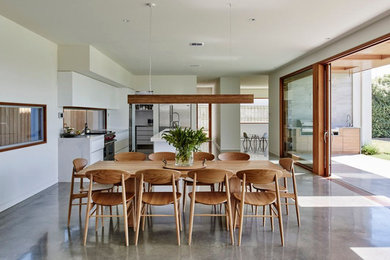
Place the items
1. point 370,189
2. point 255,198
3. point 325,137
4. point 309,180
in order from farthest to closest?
point 325,137 < point 309,180 < point 370,189 < point 255,198

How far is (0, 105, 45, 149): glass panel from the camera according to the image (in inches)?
173

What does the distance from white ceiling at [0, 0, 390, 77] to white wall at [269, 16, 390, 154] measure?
22 cm

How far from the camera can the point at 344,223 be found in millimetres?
3705

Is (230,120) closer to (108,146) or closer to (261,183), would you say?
(108,146)

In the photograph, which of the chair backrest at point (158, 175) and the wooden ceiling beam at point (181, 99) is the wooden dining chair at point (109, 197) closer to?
the chair backrest at point (158, 175)

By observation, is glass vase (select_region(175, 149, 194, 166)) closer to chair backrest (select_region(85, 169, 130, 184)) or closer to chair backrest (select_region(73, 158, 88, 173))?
chair backrest (select_region(85, 169, 130, 184))

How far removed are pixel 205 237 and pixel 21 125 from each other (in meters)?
3.61

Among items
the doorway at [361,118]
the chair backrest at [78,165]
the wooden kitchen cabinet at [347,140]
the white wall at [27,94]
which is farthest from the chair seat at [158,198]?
the wooden kitchen cabinet at [347,140]

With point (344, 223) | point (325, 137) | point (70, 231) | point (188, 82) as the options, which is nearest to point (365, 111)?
point (325, 137)

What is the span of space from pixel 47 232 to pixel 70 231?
256 millimetres

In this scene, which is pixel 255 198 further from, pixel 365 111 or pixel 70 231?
pixel 365 111

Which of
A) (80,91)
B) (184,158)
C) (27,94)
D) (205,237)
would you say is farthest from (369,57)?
(27,94)

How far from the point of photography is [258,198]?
327 centimetres

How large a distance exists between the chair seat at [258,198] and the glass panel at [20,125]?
352cm
